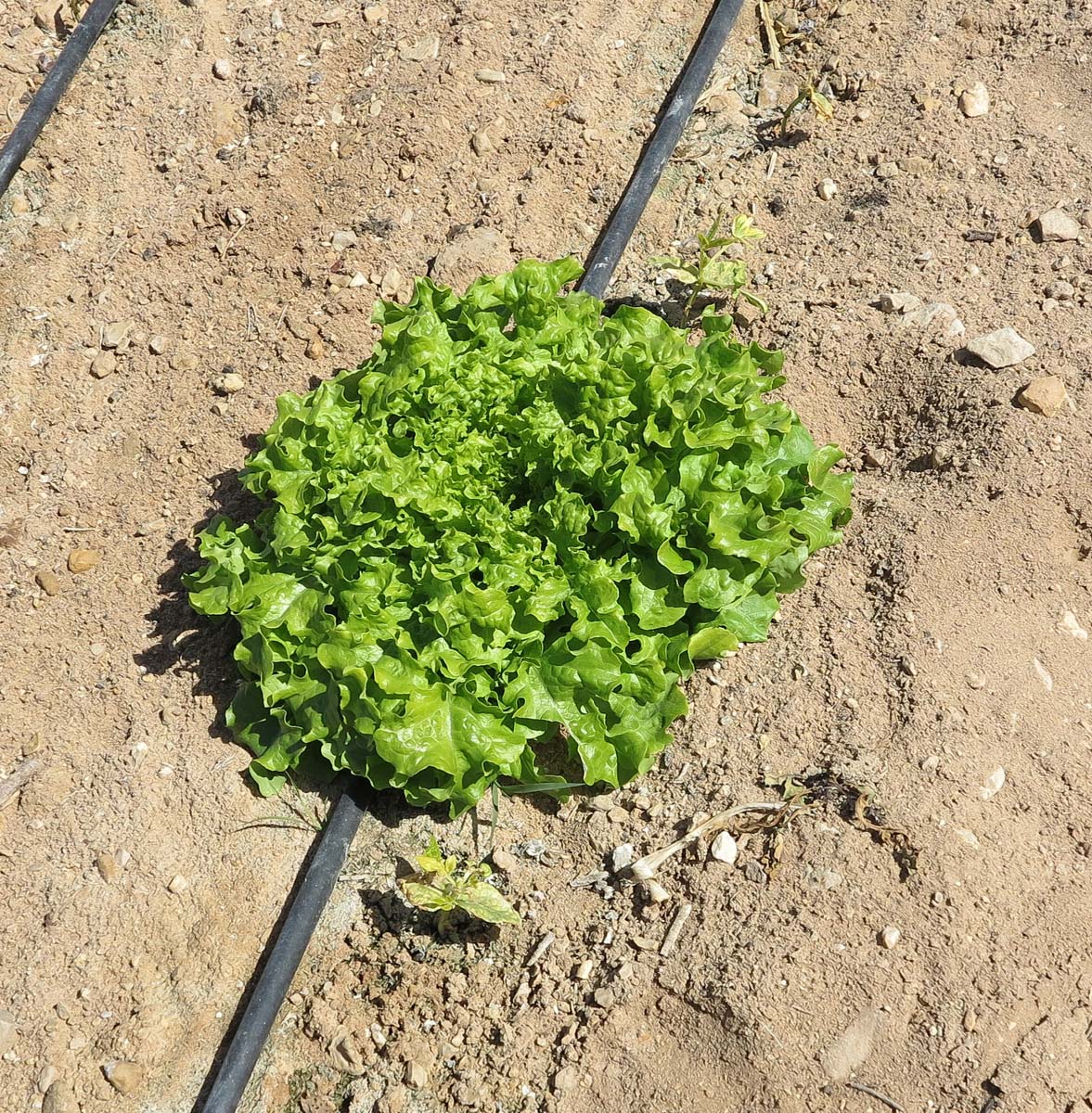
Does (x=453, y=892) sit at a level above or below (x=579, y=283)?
below

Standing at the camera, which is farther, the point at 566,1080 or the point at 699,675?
the point at 699,675

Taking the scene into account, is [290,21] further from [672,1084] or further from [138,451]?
[672,1084]

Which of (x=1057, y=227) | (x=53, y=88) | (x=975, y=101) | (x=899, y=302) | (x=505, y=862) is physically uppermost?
(x=975, y=101)

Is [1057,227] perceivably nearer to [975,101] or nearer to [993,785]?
[975,101]

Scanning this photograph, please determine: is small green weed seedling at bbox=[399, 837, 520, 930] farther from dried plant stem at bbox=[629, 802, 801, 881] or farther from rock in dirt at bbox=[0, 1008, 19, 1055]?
rock in dirt at bbox=[0, 1008, 19, 1055]

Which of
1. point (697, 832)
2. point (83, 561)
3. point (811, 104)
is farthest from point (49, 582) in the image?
point (811, 104)

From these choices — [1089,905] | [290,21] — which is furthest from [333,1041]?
[290,21]
